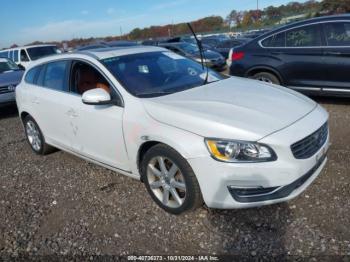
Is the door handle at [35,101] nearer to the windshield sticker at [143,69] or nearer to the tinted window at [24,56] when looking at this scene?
the windshield sticker at [143,69]

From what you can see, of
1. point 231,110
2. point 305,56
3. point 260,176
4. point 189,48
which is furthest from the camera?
point 189,48

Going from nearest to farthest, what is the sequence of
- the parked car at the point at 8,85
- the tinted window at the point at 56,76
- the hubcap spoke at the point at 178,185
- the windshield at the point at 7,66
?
the hubcap spoke at the point at 178,185
the tinted window at the point at 56,76
the parked car at the point at 8,85
the windshield at the point at 7,66

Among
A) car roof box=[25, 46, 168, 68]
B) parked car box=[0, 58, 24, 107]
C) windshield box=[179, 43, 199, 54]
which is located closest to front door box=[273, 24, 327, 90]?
car roof box=[25, 46, 168, 68]

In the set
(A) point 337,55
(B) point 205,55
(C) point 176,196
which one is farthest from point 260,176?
(B) point 205,55

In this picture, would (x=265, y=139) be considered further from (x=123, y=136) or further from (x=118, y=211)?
(x=118, y=211)

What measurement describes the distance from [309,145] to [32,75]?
13.9 ft

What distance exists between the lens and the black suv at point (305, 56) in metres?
6.31

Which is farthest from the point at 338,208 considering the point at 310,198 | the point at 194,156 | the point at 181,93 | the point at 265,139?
the point at 181,93

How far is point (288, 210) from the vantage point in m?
3.41

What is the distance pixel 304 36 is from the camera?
22.2ft

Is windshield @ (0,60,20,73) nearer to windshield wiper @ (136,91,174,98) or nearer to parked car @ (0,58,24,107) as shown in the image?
parked car @ (0,58,24,107)

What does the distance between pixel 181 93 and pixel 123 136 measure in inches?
30.1

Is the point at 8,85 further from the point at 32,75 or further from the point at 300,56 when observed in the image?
the point at 300,56

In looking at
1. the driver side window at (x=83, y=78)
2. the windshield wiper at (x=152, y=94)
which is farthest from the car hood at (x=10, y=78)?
the windshield wiper at (x=152, y=94)
